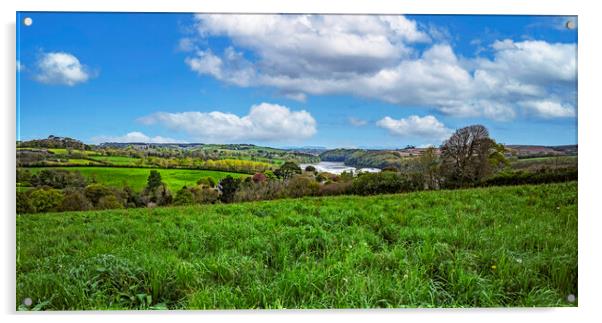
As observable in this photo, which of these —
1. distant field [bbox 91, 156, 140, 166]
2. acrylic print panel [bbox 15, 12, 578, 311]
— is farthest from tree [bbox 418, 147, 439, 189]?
distant field [bbox 91, 156, 140, 166]

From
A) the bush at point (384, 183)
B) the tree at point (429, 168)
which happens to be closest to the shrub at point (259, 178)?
the bush at point (384, 183)

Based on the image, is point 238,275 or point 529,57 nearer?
point 238,275

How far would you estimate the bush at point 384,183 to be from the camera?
4.74 metres

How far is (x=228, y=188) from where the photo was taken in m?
4.70

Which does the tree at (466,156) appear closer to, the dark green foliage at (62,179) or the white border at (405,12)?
the white border at (405,12)

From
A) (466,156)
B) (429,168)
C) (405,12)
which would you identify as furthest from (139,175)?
(466,156)

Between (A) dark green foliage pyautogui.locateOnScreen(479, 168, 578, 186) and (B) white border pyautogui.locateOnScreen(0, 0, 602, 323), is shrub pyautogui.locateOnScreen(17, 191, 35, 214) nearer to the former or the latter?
(B) white border pyautogui.locateOnScreen(0, 0, 602, 323)

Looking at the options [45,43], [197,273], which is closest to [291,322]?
[197,273]

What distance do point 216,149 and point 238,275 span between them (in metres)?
1.35

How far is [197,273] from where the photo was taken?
401 cm

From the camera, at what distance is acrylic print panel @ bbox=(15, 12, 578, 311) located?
14.2 feet

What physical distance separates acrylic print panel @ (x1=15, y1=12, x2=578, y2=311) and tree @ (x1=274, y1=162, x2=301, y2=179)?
0.02 m

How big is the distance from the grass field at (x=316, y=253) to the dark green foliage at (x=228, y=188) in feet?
0.38

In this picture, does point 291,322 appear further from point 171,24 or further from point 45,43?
point 45,43
